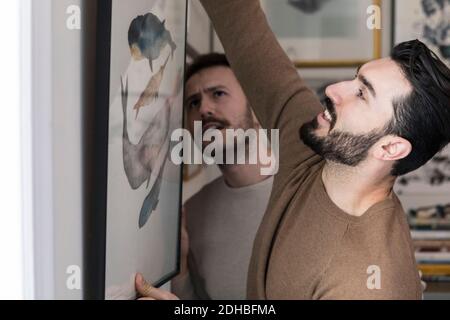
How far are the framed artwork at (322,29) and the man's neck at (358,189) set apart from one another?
2.03ft

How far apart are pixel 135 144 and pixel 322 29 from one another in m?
0.82

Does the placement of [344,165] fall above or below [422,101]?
below

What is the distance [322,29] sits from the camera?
159cm

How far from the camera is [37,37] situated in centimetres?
73

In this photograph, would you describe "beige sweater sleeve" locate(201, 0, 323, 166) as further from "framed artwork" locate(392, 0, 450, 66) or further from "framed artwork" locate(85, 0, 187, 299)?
"framed artwork" locate(392, 0, 450, 66)

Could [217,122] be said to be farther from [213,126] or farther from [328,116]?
[328,116]

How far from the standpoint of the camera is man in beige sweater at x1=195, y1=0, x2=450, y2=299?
954 mm

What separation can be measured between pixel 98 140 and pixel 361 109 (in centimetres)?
44

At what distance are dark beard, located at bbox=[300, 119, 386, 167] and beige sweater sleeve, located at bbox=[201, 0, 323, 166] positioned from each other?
0.18 ft

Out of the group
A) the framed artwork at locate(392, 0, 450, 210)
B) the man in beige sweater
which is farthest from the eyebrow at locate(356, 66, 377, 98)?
the framed artwork at locate(392, 0, 450, 210)

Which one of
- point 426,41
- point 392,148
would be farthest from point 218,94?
point 426,41

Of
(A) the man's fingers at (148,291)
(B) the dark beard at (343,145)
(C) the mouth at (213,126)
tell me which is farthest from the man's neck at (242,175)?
(A) the man's fingers at (148,291)

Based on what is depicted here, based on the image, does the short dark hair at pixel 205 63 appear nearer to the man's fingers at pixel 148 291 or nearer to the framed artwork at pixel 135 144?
the framed artwork at pixel 135 144

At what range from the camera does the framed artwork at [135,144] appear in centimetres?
83
